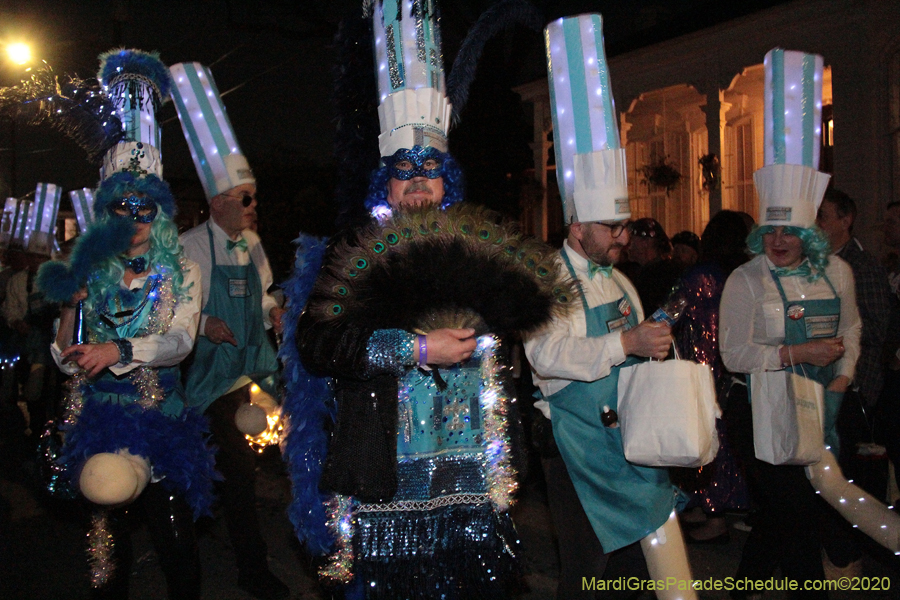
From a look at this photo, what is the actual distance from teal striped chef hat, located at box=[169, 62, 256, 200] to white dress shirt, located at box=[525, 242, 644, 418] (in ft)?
8.40

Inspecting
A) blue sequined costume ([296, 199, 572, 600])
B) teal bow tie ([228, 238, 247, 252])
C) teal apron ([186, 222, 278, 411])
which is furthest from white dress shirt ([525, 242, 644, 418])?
teal bow tie ([228, 238, 247, 252])

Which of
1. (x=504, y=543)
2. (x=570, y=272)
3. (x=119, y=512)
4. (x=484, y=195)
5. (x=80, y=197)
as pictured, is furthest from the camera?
(x=484, y=195)

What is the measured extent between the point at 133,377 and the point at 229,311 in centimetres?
115

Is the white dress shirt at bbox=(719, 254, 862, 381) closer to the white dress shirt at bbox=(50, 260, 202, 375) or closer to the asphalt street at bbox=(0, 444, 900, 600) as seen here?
the asphalt street at bbox=(0, 444, 900, 600)

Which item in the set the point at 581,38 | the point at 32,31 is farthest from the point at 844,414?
the point at 32,31

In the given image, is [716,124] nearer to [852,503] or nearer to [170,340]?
[852,503]

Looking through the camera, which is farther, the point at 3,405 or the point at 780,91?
the point at 3,405

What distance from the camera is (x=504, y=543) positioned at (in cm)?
262

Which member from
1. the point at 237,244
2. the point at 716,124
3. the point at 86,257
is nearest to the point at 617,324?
the point at 86,257

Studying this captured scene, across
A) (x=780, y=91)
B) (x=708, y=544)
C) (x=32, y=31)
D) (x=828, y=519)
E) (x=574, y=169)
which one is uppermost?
(x=32, y=31)

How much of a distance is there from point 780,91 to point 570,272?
180 cm

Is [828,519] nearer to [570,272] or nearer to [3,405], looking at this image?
[570,272]

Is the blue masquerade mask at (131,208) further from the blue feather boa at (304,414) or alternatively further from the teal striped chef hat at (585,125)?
the teal striped chef hat at (585,125)

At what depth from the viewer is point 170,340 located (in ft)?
11.4
